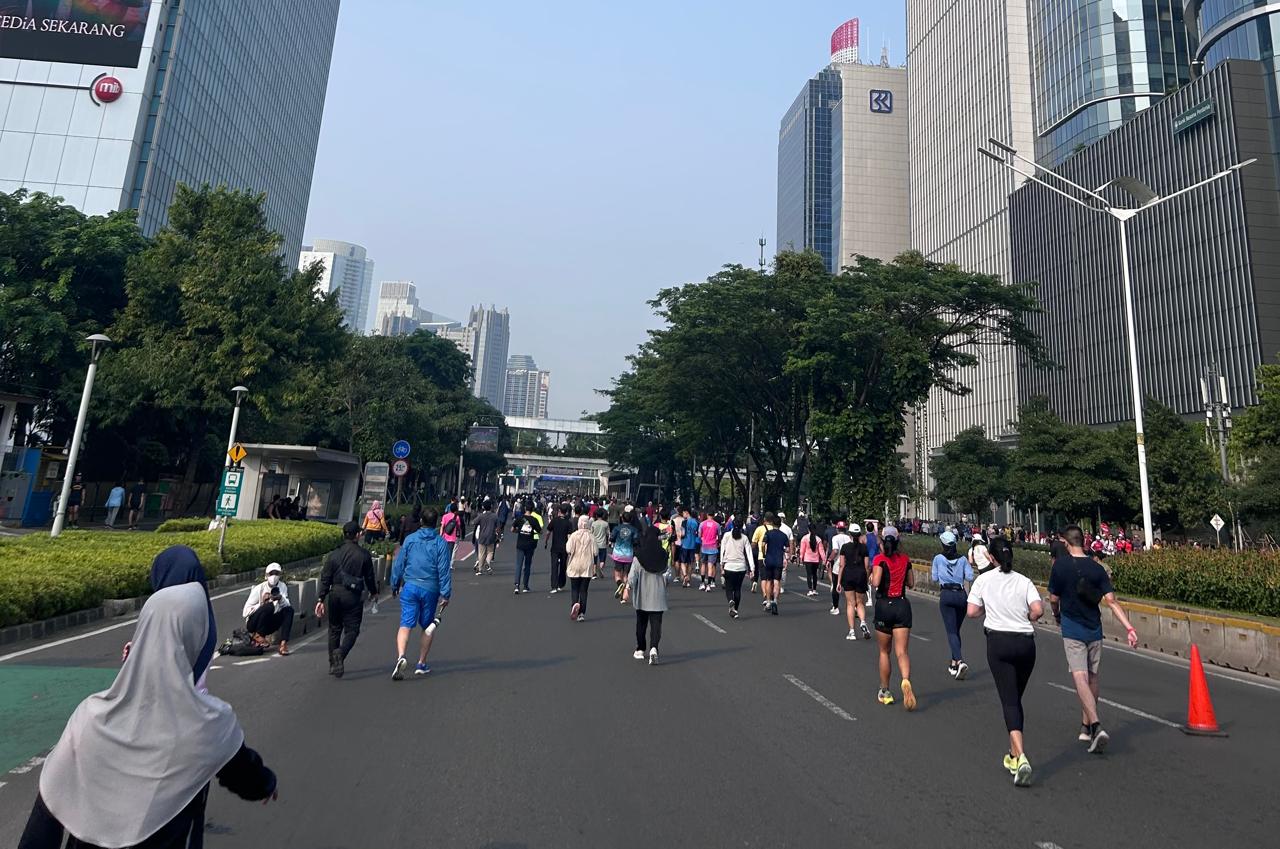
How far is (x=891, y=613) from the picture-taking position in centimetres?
753

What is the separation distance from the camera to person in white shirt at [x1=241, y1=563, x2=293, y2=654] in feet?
29.9

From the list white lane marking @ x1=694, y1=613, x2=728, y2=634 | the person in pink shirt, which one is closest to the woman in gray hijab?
white lane marking @ x1=694, y1=613, x2=728, y2=634

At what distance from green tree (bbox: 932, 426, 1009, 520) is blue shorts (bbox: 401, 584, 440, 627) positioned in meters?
48.3

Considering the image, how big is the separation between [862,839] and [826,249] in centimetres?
13727

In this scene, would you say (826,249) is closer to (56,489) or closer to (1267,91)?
(1267,91)

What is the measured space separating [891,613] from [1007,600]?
67.2 inches

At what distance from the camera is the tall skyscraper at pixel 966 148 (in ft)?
263

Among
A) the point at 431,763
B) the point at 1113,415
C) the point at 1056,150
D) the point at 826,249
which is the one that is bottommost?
the point at 431,763

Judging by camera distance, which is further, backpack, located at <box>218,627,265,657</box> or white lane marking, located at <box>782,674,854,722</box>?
backpack, located at <box>218,627,265,657</box>

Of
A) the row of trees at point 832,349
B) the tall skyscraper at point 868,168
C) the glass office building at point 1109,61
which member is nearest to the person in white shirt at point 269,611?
the row of trees at point 832,349

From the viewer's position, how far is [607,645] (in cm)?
1020

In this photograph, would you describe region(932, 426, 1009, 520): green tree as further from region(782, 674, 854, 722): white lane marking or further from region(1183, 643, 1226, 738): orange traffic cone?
region(782, 674, 854, 722): white lane marking

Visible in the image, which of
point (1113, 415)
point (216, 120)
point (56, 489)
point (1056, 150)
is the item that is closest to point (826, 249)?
point (1056, 150)

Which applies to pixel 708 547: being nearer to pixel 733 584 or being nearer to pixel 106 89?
pixel 733 584
